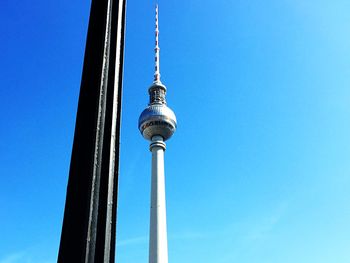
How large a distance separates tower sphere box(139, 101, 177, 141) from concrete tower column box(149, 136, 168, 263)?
20.2ft

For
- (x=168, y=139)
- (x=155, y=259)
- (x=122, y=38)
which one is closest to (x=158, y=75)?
(x=168, y=139)

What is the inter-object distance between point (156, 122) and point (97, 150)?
6332 centimetres

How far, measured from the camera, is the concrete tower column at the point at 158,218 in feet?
176

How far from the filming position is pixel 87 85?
128 inches

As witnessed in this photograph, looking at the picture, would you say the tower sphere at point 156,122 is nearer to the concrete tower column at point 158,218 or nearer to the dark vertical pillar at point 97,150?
the concrete tower column at point 158,218

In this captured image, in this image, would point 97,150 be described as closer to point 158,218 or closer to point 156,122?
point 158,218

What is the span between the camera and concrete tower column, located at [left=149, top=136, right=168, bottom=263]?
176 ft

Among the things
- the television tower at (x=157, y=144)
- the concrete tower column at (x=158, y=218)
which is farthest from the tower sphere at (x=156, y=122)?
the concrete tower column at (x=158, y=218)

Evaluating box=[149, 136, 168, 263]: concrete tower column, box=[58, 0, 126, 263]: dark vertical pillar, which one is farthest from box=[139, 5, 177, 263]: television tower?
box=[58, 0, 126, 263]: dark vertical pillar

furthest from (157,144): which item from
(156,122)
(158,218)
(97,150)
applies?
(97,150)

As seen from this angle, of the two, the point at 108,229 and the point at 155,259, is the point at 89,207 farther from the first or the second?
the point at 155,259

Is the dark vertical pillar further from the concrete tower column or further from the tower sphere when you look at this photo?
the tower sphere

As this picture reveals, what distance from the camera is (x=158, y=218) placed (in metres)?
55.5

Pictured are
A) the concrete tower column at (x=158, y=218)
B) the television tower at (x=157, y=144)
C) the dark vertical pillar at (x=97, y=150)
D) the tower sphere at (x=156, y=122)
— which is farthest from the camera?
the tower sphere at (x=156, y=122)
